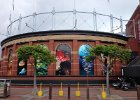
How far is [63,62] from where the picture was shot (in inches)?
1615

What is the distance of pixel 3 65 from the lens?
48375 mm

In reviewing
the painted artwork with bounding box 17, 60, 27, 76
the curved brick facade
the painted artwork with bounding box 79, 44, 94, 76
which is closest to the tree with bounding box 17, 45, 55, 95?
the curved brick facade

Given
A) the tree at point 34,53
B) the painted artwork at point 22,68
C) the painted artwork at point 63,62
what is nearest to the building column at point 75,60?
the painted artwork at point 63,62

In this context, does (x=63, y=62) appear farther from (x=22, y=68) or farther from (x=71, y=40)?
(x=22, y=68)

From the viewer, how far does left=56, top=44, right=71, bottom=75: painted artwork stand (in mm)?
40781

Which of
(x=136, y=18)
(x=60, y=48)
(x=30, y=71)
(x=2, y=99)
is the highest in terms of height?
(x=136, y=18)

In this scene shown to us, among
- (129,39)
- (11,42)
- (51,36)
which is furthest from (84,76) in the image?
(11,42)

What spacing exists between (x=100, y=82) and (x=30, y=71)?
13.7 metres

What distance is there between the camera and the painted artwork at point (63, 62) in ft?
134

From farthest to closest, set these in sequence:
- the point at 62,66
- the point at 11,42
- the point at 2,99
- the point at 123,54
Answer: the point at 11,42
the point at 62,66
the point at 123,54
the point at 2,99

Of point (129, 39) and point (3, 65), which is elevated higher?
point (129, 39)

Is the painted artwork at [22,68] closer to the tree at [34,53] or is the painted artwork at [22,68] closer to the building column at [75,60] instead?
the building column at [75,60]

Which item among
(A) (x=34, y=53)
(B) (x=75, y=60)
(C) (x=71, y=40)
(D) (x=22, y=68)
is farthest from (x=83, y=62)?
Answer: (A) (x=34, y=53)

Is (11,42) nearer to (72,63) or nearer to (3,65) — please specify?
(3,65)
